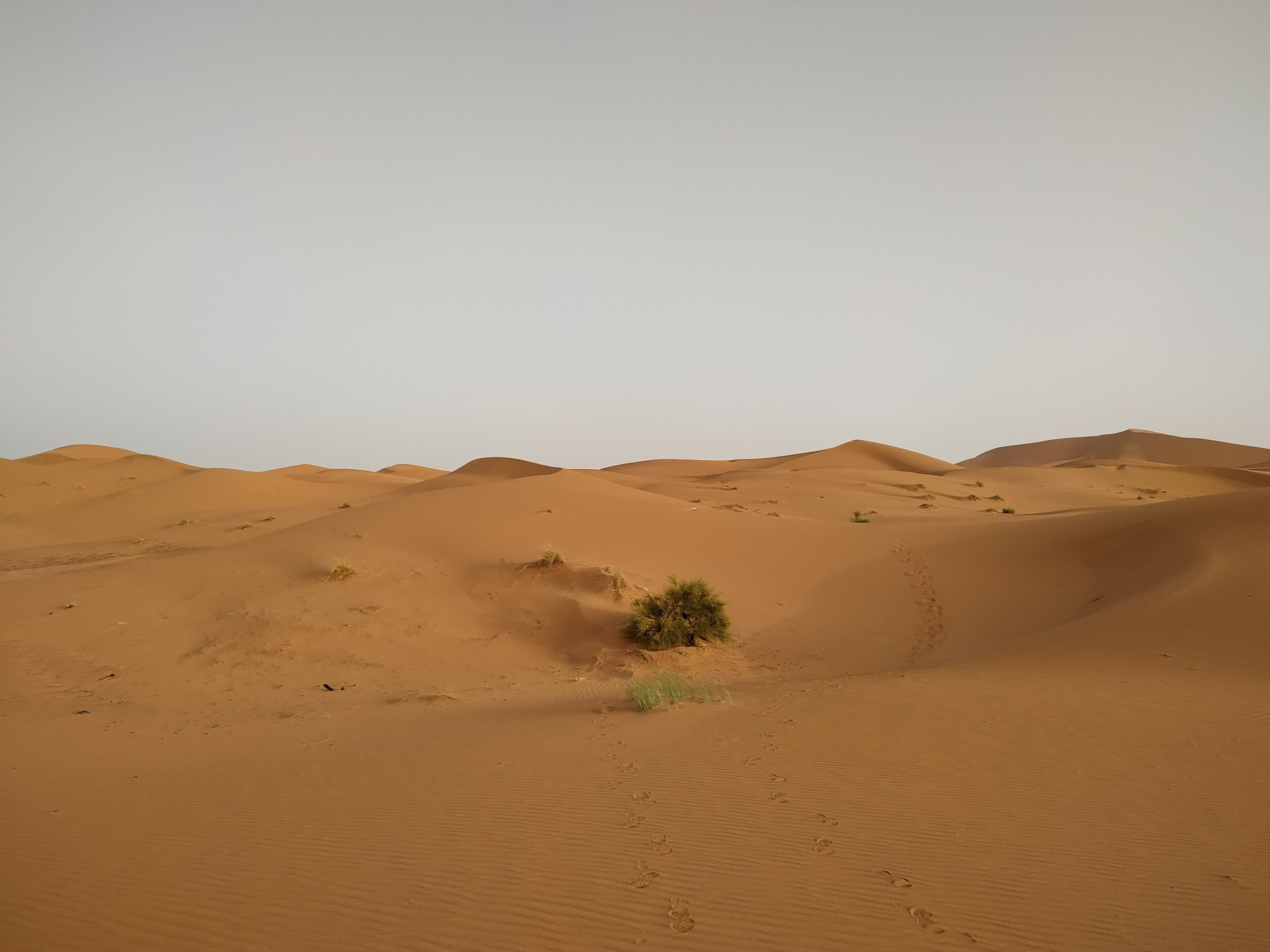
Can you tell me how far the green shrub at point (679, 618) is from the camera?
12.3 m

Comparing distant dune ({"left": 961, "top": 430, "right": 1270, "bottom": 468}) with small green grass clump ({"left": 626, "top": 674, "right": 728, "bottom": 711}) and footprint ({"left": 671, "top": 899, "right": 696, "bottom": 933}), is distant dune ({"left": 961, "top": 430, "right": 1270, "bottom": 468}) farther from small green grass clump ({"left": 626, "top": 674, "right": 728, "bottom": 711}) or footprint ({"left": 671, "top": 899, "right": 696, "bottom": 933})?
footprint ({"left": 671, "top": 899, "right": 696, "bottom": 933})

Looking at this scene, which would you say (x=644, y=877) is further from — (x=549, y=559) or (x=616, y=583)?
(x=549, y=559)

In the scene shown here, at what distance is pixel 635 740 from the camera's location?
718 cm

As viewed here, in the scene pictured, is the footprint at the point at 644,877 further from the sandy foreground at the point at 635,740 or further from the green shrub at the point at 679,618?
the green shrub at the point at 679,618

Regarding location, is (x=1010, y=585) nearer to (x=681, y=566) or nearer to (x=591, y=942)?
(x=681, y=566)

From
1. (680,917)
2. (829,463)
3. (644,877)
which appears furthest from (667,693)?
(829,463)

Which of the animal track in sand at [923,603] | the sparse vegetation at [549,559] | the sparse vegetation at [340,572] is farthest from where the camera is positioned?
the sparse vegetation at [549,559]

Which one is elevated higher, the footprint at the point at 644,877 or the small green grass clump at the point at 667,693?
the small green grass clump at the point at 667,693

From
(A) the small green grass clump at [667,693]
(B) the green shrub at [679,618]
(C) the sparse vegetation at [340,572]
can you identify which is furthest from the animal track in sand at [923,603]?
(C) the sparse vegetation at [340,572]

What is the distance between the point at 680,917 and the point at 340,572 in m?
12.2

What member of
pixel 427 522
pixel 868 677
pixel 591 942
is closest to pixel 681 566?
pixel 427 522

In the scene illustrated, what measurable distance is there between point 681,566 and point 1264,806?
41.2 ft

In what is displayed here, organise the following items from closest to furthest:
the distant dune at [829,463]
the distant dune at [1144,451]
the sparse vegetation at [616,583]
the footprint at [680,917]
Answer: the footprint at [680,917]
the sparse vegetation at [616,583]
the distant dune at [829,463]
the distant dune at [1144,451]

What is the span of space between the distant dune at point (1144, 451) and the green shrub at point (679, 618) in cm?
7613
